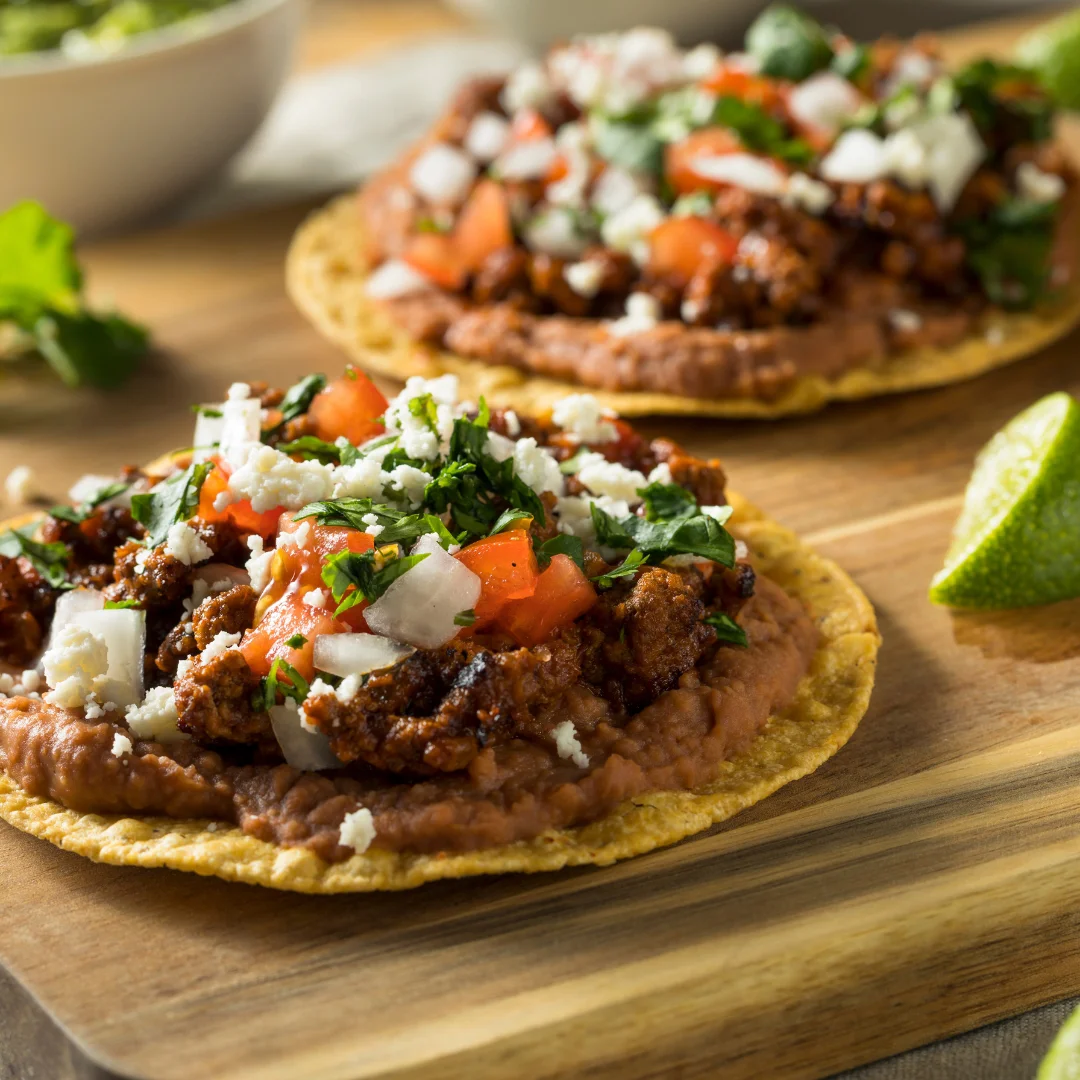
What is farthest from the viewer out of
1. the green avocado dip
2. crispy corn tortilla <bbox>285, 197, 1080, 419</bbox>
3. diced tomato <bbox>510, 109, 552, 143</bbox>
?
the green avocado dip

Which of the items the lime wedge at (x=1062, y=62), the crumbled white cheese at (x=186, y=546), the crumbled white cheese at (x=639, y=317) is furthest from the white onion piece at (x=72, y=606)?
the lime wedge at (x=1062, y=62)

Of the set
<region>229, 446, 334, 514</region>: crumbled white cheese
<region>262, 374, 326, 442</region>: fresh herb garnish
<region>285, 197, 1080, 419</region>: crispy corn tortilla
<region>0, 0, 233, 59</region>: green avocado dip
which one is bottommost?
<region>285, 197, 1080, 419</region>: crispy corn tortilla

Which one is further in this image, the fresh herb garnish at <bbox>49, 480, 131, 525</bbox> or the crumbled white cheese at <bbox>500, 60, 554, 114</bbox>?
the crumbled white cheese at <bbox>500, 60, 554, 114</bbox>

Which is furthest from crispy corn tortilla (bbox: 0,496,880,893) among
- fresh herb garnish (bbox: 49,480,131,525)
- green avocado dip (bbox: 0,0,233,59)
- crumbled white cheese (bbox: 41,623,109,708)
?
green avocado dip (bbox: 0,0,233,59)

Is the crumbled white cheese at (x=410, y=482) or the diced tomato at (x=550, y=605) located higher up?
the crumbled white cheese at (x=410, y=482)

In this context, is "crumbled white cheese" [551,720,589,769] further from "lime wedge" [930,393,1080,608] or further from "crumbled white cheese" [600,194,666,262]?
"crumbled white cheese" [600,194,666,262]

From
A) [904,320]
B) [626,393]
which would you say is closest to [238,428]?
[626,393]

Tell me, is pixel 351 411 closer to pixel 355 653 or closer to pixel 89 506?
pixel 89 506

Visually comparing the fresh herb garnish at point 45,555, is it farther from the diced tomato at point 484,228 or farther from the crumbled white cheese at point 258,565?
the diced tomato at point 484,228
